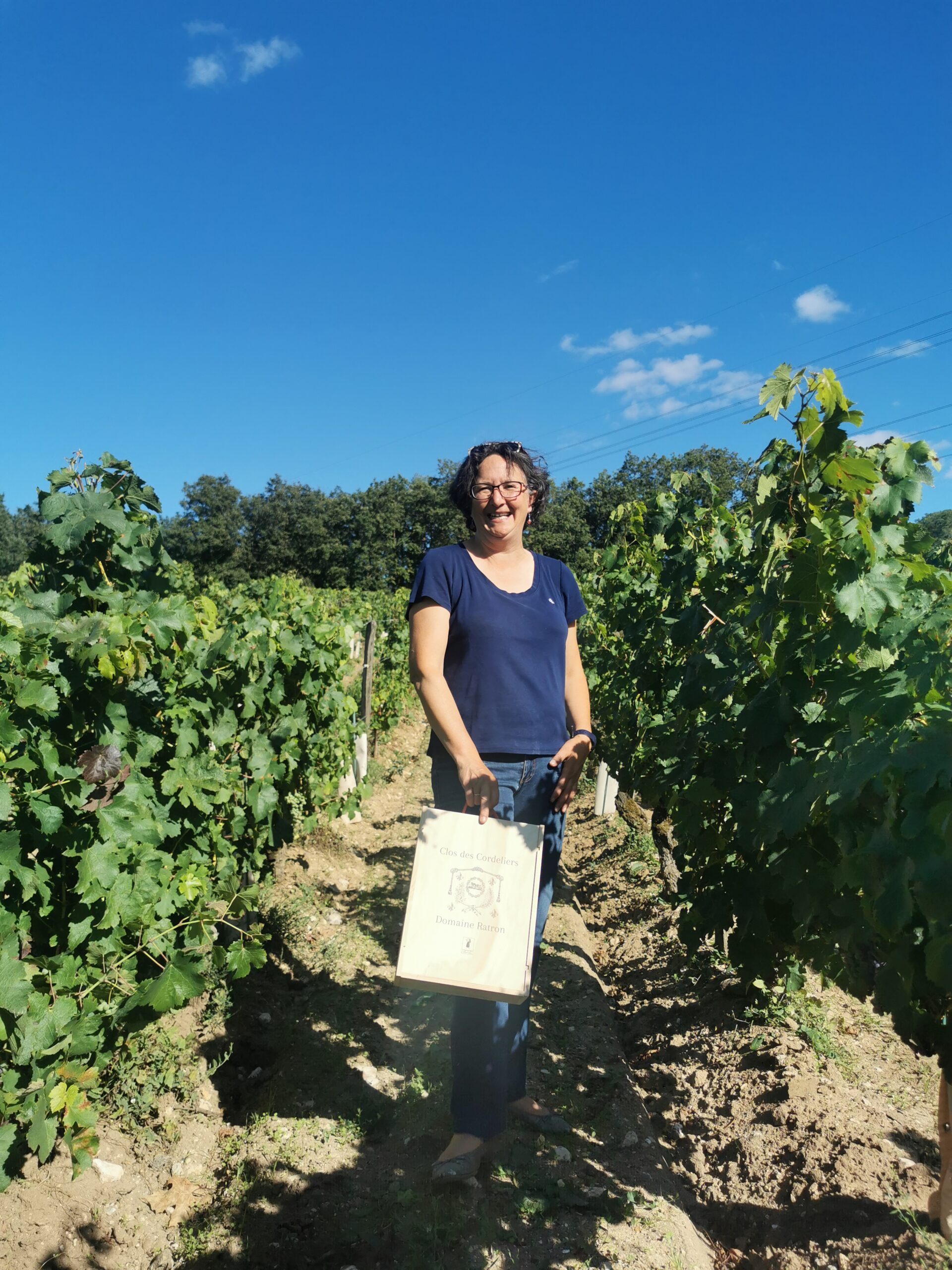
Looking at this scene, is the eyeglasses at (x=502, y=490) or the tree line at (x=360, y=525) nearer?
the eyeglasses at (x=502, y=490)

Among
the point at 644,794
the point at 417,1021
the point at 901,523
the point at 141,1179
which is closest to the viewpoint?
the point at 901,523

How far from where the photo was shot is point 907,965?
4.36 ft

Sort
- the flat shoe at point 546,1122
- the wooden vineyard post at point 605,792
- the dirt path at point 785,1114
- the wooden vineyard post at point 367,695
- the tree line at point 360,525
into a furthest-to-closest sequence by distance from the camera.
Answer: the tree line at point 360,525
the wooden vineyard post at point 367,695
the wooden vineyard post at point 605,792
the flat shoe at point 546,1122
the dirt path at point 785,1114

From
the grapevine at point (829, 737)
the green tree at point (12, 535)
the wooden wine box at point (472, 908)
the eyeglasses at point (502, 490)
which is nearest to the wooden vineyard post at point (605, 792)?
the grapevine at point (829, 737)

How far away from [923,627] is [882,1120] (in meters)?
1.55

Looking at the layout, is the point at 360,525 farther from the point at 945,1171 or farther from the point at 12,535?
the point at 945,1171

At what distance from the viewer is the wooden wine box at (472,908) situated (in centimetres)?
173

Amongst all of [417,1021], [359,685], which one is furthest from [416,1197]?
[359,685]

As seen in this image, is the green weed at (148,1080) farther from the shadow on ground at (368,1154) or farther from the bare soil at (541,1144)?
the shadow on ground at (368,1154)

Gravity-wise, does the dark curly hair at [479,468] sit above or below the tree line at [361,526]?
below

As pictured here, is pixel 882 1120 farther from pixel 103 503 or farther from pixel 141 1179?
pixel 103 503

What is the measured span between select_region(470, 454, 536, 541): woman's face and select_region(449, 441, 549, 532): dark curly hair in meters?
0.02

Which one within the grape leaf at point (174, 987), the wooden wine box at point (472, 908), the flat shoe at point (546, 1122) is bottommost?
the flat shoe at point (546, 1122)

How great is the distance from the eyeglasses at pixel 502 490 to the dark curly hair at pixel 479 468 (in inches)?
2.0
